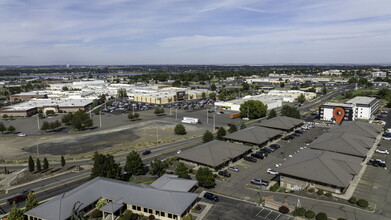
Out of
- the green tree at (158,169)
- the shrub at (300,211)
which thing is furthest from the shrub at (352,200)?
the green tree at (158,169)

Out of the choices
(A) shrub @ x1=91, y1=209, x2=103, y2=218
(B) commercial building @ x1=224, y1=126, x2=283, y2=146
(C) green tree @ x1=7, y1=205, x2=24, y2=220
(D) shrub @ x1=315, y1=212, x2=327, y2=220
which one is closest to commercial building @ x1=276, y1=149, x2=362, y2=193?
(D) shrub @ x1=315, y1=212, x2=327, y2=220

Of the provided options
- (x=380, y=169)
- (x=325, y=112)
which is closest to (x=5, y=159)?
(x=380, y=169)

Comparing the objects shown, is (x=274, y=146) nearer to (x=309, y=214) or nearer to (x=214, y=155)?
(x=214, y=155)

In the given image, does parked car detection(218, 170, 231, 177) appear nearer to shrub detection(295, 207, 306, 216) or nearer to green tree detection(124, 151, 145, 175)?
green tree detection(124, 151, 145, 175)

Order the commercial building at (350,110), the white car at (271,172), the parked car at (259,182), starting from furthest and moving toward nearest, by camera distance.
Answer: the commercial building at (350,110) < the white car at (271,172) < the parked car at (259,182)

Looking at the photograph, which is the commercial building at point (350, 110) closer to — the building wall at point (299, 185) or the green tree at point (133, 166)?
the building wall at point (299, 185)

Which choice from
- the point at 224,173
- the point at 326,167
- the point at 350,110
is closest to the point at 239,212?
the point at 224,173

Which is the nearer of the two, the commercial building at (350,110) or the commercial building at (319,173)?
the commercial building at (319,173)
